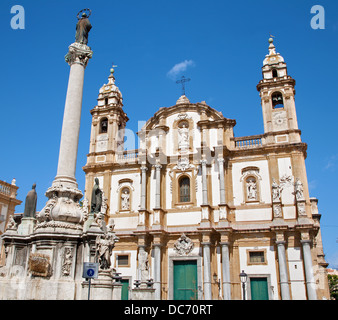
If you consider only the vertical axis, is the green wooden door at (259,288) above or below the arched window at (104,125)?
below

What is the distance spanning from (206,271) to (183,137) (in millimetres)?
10136

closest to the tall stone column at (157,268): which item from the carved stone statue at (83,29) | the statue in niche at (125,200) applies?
the statue in niche at (125,200)

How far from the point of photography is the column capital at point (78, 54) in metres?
14.2

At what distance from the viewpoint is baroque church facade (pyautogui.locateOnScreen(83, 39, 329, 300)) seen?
22.5 meters

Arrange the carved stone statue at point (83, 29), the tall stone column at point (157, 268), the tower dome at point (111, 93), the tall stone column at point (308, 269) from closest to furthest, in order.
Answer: the carved stone statue at point (83, 29)
the tall stone column at point (308, 269)
the tall stone column at point (157, 268)
the tower dome at point (111, 93)

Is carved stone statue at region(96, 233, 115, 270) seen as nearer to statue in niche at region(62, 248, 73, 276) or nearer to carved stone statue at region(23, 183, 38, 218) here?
statue in niche at region(62, 248, 73, 276)

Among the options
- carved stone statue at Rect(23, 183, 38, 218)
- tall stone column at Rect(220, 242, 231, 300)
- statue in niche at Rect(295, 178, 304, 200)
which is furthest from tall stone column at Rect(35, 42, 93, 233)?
statue in niche at Rect(295, 178, 304, 200)

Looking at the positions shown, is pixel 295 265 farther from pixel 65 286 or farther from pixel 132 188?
pixel 65 286

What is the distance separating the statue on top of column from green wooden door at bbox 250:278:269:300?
56.7 feet

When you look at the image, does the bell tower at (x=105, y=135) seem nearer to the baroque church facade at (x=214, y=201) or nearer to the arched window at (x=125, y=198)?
the baroque church facade at (x=214, y=201)

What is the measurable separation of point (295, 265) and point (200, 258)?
596 centimetres

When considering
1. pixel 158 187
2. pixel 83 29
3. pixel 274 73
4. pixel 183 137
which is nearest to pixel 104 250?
pixel 83 29

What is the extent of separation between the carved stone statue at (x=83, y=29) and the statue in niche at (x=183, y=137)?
535 inches
